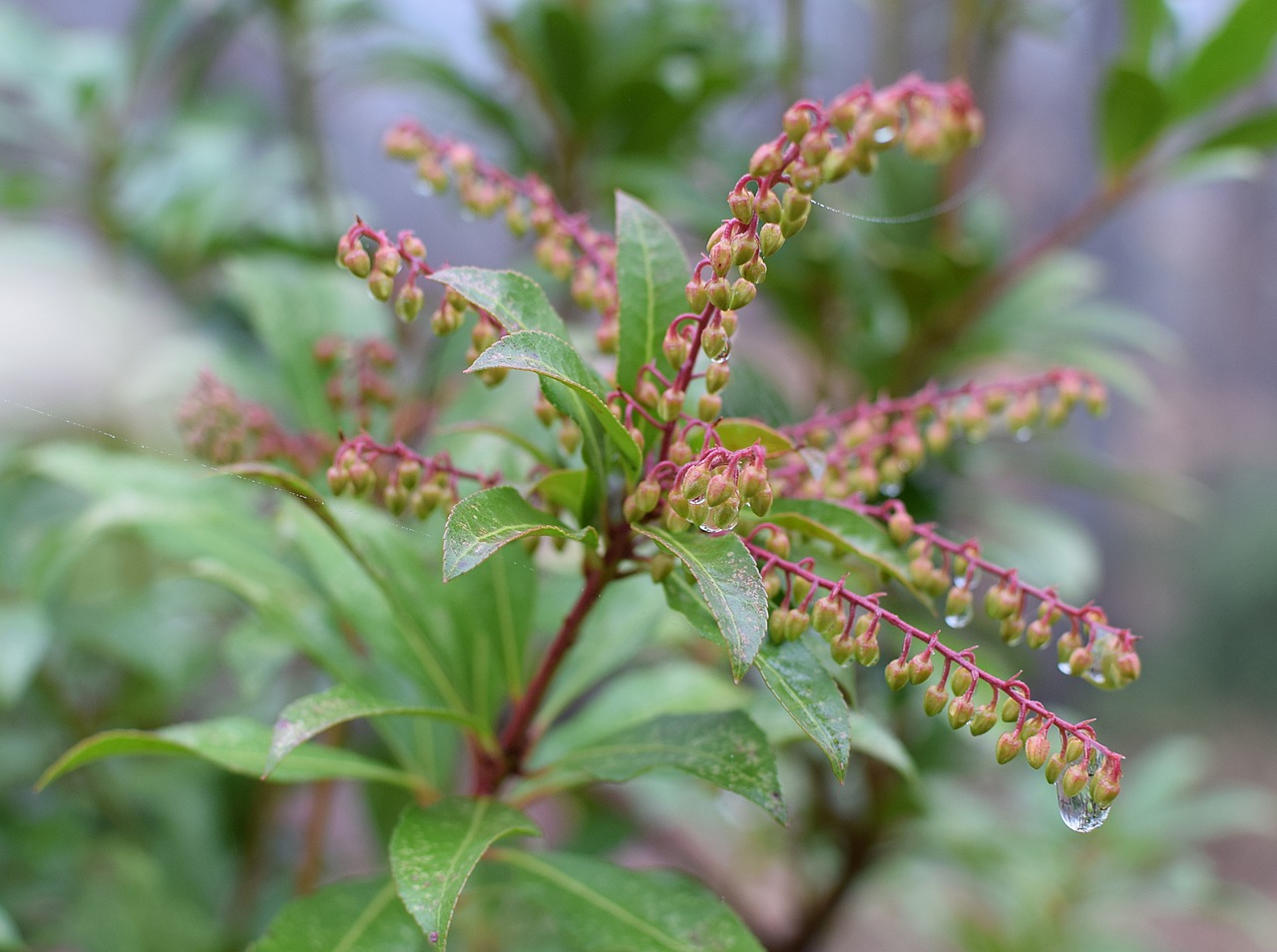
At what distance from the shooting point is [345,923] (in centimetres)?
69

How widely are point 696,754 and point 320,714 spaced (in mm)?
222

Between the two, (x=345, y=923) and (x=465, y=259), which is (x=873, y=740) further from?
(x=465, y=259)

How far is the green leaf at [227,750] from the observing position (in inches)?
25.6

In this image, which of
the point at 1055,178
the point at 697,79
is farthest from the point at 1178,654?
the point at 697,79

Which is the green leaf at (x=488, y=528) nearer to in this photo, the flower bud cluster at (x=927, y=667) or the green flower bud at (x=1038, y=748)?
the flower bud cluster at (x=927, y=667)

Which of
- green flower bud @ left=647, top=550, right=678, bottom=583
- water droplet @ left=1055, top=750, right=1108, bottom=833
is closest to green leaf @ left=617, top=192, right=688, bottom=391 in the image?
green flower bud @ left=647, top=550, right=678, bottom=583

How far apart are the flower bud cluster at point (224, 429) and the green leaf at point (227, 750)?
19 cm

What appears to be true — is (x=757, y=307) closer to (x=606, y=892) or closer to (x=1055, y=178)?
(x=606, y=892)

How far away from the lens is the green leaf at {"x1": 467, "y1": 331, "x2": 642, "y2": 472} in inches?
20.1

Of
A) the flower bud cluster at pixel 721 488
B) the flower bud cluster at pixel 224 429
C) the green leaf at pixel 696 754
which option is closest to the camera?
the flower bud cluster at pixel 721 488

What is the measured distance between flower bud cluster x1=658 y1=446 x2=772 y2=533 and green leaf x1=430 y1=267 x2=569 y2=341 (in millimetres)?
113

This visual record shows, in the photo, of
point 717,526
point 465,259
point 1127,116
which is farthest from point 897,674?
point 1127,116

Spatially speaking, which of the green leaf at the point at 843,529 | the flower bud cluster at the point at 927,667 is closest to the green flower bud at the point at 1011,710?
the flower bud cluster at the point at 927,667

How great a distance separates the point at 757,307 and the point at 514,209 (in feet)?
3.09
